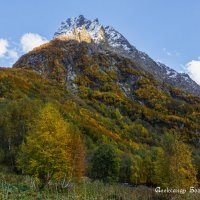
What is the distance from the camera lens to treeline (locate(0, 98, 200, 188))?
128 feet

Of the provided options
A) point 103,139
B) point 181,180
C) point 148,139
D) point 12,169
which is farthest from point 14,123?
point 148,139

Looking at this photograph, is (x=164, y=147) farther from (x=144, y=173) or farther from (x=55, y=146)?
(x=144, y=173)

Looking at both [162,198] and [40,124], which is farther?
[40,124]

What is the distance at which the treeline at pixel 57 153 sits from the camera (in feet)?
128

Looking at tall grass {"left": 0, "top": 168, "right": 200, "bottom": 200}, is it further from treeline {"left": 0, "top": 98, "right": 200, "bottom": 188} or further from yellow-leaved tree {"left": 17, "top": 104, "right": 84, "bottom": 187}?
yellow-leaved tree {"left": 17, "top": 104, "right": 84, "bottom": 187}

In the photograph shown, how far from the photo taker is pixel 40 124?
1591 inches

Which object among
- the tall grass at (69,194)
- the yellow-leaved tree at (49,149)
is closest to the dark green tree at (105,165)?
the yellow-leaved tree at (49,149)

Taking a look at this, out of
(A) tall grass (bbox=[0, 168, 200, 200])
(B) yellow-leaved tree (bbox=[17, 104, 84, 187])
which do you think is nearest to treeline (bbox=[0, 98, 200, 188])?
(B) yellow-leaved tree (bbox=[17, 104, 84, 187])

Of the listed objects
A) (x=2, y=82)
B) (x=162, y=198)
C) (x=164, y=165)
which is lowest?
(x=162, y=198)

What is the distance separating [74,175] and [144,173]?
160 feet

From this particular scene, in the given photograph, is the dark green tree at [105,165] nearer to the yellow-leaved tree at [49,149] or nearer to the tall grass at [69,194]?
the yellow-leaved tree at [49,149]

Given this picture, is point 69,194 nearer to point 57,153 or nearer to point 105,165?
point 57,153

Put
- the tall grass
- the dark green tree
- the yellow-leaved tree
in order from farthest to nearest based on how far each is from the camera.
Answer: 1. the dark green tree
2. the yellow-leaved tree
3. the tall grass

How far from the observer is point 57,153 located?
38906 millimetres
